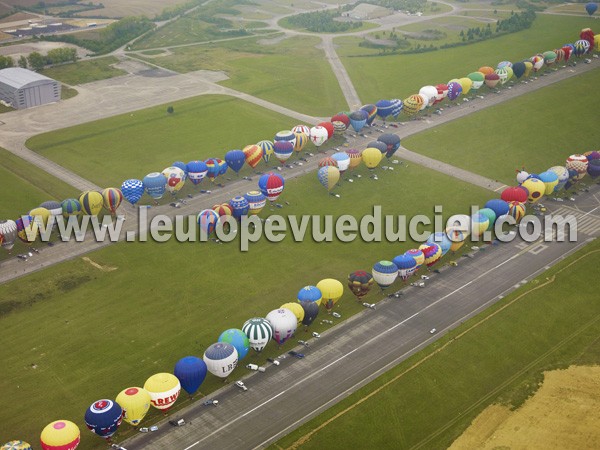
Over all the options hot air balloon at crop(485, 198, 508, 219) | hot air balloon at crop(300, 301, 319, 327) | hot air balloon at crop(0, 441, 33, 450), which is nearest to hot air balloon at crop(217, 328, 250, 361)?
hot air balloon at crop(300, 301, 319, 327)

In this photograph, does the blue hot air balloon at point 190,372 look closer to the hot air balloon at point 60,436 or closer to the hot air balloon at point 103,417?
the hot air balloon at point 103,417

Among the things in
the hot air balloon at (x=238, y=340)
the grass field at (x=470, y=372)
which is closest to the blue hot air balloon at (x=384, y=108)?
the grass field at (x=470, y=372)

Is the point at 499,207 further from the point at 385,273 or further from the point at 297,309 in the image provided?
the point at 297,309

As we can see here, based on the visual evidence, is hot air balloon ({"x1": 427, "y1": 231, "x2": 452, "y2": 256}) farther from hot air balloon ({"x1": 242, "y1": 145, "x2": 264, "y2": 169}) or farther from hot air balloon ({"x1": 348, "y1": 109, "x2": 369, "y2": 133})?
hot air balloon ({"x1": 348, "y1": 109, "x2": 369, "y2": 133})

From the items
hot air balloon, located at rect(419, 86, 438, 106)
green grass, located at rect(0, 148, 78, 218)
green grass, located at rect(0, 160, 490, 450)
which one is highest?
hot air balloon, located at rect(419, 86, 438, 106)

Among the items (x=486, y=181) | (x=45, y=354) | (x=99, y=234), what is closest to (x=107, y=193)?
(x=99, y=234)

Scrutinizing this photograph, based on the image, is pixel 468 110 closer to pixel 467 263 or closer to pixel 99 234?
pixel 467 263
